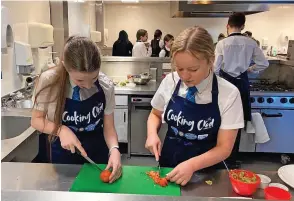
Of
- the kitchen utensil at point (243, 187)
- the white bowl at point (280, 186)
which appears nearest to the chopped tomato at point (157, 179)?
the kitchen utensil at point (243, 187)

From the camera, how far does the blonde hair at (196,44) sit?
3.48ft

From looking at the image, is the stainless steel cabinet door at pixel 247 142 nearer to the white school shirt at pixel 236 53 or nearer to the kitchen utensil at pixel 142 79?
the white school shirt at pixel 236 53

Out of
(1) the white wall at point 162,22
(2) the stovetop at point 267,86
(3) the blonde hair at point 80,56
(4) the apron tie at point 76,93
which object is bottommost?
(2) the stovetop at point 267,86

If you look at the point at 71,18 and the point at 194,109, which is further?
the point at 71,18

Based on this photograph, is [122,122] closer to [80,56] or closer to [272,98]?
[272,98]

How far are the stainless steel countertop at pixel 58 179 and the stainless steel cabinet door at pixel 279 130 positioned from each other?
7.22 feet

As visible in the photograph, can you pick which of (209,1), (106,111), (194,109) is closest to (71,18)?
(209,1)

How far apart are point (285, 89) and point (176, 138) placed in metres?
2.42

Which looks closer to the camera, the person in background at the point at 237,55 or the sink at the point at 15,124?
the sink at the point at 15,124

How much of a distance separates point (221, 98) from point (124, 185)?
1.66 ft

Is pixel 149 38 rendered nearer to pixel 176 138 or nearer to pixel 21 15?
pixel 21 15

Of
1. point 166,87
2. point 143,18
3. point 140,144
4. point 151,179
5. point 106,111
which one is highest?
point 143,18

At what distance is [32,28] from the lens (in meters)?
2.43

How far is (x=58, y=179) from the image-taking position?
3.28 ft
